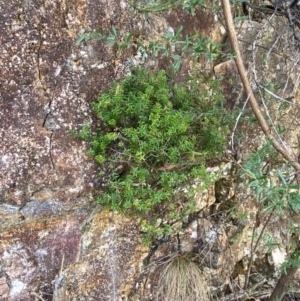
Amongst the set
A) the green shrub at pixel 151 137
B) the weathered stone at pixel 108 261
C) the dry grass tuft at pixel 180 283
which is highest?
the green shrub at pixel 151 137

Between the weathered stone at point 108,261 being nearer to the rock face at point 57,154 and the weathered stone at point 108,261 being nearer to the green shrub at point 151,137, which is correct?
the rock face at point 57,154

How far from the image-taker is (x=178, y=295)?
2.67 m

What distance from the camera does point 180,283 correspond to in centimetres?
269

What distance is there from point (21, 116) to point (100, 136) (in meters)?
0.45

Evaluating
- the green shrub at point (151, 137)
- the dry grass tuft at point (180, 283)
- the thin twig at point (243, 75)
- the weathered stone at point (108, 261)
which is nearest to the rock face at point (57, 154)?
the weathered stone at point (108, 261)

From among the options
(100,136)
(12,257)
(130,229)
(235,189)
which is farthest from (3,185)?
(235,189)

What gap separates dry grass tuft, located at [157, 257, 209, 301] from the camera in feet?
8.80

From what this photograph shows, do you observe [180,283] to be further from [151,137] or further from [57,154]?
[57,154]

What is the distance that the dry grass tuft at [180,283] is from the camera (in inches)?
106

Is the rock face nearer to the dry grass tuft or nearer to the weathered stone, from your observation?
the weathered stone

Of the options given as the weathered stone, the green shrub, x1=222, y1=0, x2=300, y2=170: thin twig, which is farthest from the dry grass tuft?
x1=222, y1=0, x2=300, y2=170: thin twig

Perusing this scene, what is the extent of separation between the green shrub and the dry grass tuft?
451 millimetres

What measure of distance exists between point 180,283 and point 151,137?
1160mm

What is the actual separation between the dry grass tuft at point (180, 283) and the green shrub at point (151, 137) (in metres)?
0.45
